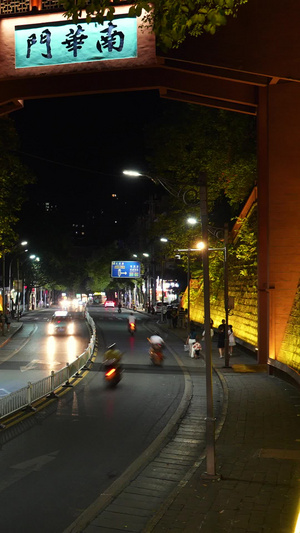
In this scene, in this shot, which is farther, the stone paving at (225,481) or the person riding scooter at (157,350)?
the person riding scooter at (157,350)

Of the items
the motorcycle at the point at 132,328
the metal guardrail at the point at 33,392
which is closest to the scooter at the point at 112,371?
the metal guardrail at the point at 33,392

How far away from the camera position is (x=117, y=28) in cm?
1830

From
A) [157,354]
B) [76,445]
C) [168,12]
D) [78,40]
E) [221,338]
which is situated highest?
[78,40]

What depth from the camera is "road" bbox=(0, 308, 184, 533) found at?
332 inches

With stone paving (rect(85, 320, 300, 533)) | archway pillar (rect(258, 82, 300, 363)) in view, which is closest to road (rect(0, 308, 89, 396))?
stone paving (rect(85, 320, 300, 533))

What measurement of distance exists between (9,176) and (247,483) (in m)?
25.1

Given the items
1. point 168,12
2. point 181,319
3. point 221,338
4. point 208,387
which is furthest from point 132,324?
point 168,12

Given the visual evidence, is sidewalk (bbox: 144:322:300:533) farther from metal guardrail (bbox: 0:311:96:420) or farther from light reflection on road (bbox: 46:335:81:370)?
light reflection on road (bbox: 46:335:81:370)

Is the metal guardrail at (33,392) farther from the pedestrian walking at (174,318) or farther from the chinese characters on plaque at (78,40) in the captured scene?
the pedestrian walking at (174,318)

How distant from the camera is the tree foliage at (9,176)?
29984 mm

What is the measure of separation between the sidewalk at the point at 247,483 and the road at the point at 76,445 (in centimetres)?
152

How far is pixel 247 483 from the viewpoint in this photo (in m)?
9.15

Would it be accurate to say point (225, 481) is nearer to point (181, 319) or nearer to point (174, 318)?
point (174, 318)

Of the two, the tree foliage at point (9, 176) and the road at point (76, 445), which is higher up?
the tree foliage at point (9, 176)
